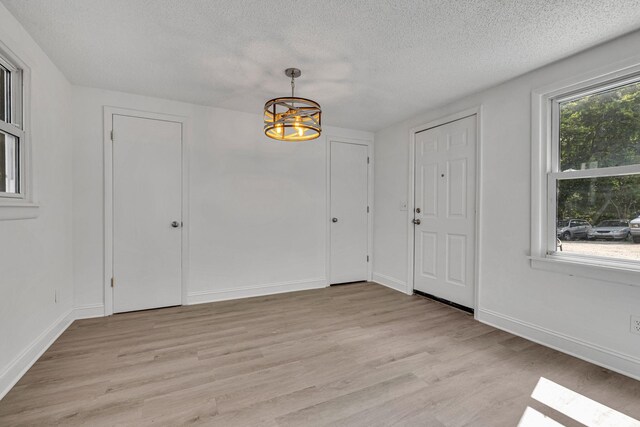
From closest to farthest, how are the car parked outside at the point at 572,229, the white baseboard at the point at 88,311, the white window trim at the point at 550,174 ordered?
the white window trim at the point at 550,174 → the car parked outside at the point at 572,229 → the white baseboard at the point at 88,311

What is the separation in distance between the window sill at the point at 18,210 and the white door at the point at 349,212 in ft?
10.1

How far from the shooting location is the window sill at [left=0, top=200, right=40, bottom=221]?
1810mm

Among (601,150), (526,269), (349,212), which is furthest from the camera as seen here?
(349,212)

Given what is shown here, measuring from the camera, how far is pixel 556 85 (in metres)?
2.37

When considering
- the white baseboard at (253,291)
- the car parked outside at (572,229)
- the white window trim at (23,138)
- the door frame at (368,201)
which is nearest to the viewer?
the white window trim at (23,138)

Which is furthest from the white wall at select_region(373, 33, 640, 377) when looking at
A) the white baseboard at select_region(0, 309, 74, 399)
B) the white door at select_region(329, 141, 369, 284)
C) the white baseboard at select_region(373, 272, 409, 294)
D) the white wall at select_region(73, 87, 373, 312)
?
the white baseboard at select_region(0, 309, 74, 399)

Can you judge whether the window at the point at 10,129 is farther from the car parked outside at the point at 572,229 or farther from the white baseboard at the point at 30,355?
the car parked outside at the point at 572,229

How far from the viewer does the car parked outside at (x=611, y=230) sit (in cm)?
207

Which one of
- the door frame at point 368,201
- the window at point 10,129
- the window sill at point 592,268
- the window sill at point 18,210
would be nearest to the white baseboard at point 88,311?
the window sill at point 18,210

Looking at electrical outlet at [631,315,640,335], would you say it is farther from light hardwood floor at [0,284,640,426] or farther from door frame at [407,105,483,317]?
door frame at [407,105,483,317]

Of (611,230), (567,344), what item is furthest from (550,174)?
(567,344)

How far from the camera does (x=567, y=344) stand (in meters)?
2.31

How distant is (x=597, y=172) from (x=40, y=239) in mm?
4216

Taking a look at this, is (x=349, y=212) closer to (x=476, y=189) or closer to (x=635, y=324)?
(x=476, y=189)
